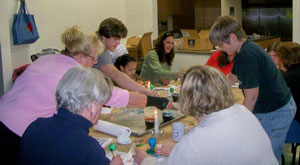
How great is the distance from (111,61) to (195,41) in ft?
9.44

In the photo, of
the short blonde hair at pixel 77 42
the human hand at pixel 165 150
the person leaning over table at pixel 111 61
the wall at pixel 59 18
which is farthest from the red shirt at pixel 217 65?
the wall at pixel 59 18

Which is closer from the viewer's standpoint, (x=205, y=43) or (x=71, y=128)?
(x=71, y=128)

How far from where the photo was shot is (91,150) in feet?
5.27

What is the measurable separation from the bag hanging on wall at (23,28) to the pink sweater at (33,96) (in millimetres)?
2645

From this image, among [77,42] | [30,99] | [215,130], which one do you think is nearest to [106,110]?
[77,42]

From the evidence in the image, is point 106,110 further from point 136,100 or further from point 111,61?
point 136,100

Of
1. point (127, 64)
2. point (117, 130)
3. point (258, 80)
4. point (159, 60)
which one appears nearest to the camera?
point (258, 80)

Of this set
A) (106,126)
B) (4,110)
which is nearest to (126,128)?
(106,126)

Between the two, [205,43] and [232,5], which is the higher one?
[232,5]

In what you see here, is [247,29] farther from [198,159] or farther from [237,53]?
[198,159]

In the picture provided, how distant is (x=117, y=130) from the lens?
2486 millimetres

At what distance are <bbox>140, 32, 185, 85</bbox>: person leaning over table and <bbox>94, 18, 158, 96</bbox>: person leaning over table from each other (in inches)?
46.8

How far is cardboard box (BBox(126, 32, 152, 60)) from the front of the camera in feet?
21.4

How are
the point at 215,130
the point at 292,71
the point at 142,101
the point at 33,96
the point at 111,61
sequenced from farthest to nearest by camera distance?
1. the point at 111,61
2. the point at 292,71
3. the point at 142,101
4. the point at 33,96
5. the point at 215,130
